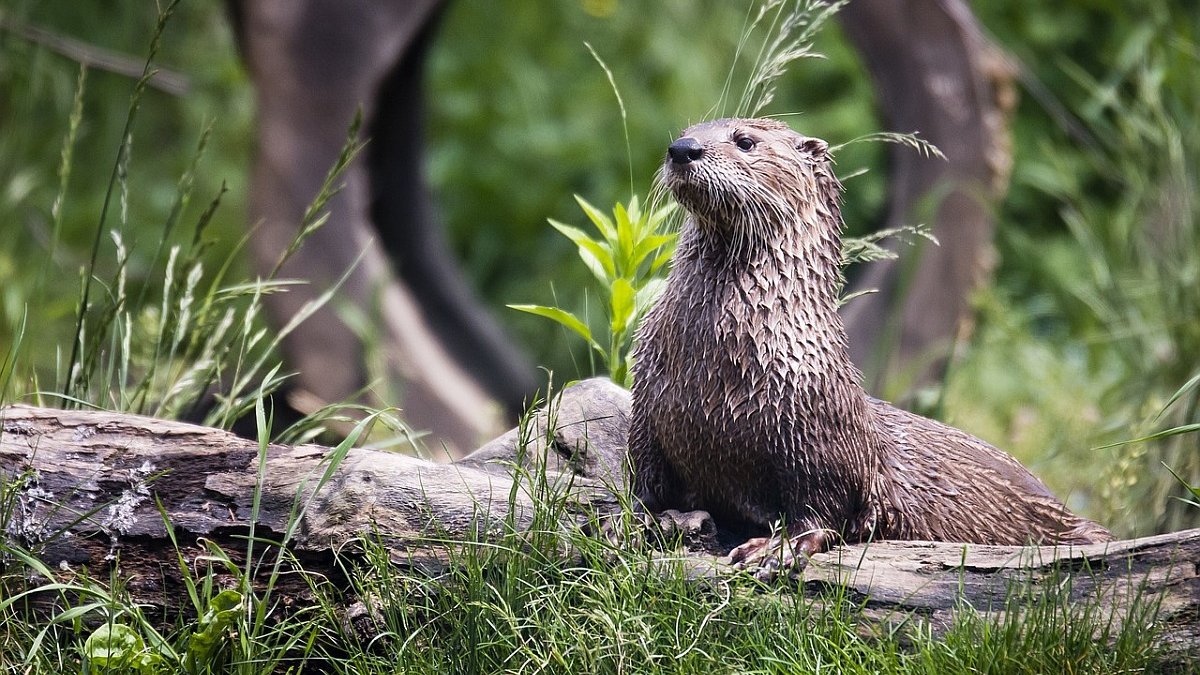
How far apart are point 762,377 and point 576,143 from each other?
198 inches

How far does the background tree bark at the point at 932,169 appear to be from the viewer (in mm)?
4023

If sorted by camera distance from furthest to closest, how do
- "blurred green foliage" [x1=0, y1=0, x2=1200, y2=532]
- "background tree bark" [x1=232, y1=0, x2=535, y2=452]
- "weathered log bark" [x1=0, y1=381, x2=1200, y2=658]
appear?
"blurred green foliage" [x1=0, y1=0, x2=1200, y2=532]
"background tree bark" [x1=232, y1=0, x2=535, y2=452]
"weathered log bark" [x1=0, y1=381, x2=1200, y2=658]

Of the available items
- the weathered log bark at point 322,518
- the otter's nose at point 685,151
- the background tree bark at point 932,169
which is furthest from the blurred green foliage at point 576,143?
the otter's nose at point 685,151

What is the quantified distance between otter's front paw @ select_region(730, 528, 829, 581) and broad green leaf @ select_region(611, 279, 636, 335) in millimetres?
621

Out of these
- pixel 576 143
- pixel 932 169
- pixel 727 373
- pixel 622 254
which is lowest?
pixel 727 373

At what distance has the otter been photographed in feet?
7.35

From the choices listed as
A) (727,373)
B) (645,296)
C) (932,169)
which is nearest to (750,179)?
(727,373)

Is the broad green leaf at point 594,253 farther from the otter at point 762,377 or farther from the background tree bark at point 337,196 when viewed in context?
the background tree bark at point 337,196

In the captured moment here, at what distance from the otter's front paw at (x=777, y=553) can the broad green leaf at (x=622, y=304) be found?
62 cm

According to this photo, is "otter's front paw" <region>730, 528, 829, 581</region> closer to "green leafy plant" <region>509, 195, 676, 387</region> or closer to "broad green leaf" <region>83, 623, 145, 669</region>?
"green leafy plant" <region>509, 195, 676, 387</region>

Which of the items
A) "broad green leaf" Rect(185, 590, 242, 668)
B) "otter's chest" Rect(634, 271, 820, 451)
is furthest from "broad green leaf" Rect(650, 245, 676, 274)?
"broad green leaf" Rect(185, 590, 242, 668)

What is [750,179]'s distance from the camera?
2.27m

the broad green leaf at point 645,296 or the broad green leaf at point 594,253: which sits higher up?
the broad green leaf at point 594,253

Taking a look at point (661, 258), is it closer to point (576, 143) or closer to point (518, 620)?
point (518, 620)
